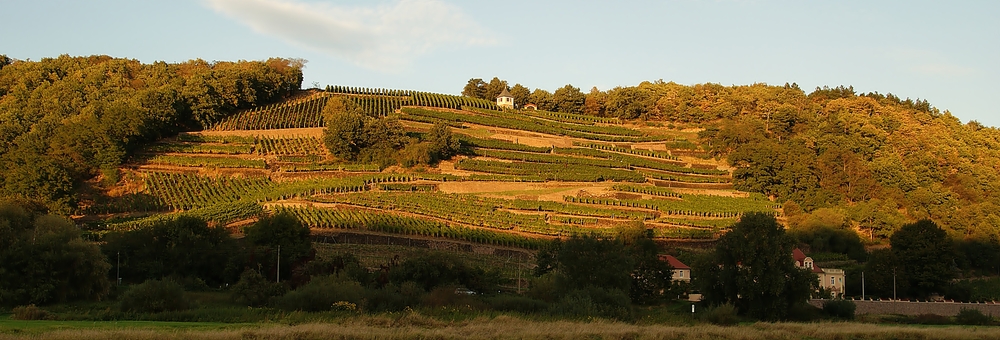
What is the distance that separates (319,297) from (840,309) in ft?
72.4

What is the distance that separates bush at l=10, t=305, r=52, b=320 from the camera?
26.7 metres

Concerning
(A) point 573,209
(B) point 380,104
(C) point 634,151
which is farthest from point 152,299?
(C) point 634,151

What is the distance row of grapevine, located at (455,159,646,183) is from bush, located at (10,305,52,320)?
35530 millimetres

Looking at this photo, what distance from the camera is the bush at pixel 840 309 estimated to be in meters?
37.0

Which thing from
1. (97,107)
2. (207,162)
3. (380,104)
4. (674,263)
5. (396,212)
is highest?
(380,104)

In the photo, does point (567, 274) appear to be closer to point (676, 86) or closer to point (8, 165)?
point (8, 165)

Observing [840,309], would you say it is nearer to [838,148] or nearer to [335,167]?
[838,148]

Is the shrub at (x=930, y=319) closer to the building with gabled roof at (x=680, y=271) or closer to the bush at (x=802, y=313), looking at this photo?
the bush at (x=802, y=313)

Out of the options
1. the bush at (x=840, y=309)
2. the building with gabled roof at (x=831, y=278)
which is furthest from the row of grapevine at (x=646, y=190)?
the bush at (x=840, y=309)

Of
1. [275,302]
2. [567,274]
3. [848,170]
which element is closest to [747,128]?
[848,170]

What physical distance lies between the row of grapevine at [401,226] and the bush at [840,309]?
1713 centimetres

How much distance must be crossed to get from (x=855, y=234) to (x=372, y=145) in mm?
32399

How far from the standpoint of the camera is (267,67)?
74625mm

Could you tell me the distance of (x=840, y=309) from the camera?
1469 inches
